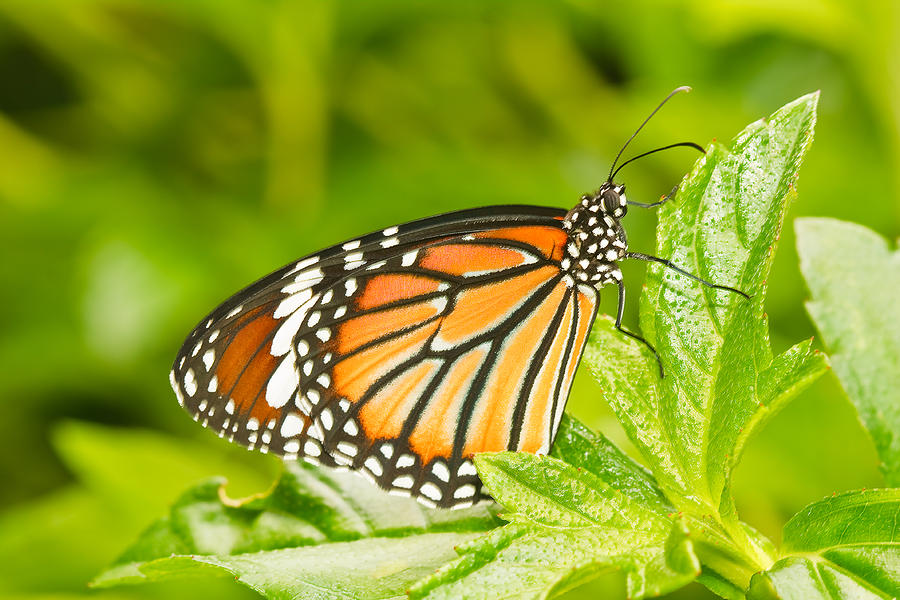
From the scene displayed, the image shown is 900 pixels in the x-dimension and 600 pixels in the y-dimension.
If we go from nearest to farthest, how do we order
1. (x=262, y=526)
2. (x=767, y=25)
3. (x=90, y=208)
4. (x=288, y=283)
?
(x=262, y=526) → (x=288, y=283) → (x=767, y=25) → (x=90, y=208)

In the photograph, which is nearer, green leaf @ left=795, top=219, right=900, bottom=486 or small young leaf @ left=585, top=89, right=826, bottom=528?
small young leaf @ left=585, top=89, right=826, bottom=528

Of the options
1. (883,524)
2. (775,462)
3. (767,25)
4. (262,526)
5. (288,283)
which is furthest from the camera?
(767,25)

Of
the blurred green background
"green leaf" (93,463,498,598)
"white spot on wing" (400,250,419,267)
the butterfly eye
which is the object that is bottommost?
"green leaf" (93,463,498,598)

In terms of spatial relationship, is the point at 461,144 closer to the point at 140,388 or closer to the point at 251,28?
the point at 251,28

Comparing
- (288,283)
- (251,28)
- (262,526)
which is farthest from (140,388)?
(262,526)

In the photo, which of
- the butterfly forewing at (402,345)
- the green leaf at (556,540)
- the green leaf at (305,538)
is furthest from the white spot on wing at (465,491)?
the green leaf at (556,540)

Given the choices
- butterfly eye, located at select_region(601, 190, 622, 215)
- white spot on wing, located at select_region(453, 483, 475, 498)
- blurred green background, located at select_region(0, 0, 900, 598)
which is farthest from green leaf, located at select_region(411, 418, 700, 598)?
blurred green background, located at select_region(0, 0, 900, 598)

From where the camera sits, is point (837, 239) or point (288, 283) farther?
point (288, 283)

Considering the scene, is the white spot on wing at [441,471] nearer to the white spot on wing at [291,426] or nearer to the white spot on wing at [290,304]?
the white spot on wing at [291,426]

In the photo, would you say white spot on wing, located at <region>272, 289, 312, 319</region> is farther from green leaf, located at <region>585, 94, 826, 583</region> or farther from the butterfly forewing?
green leaf, located at <region>585, 94, 826, 583</region>
